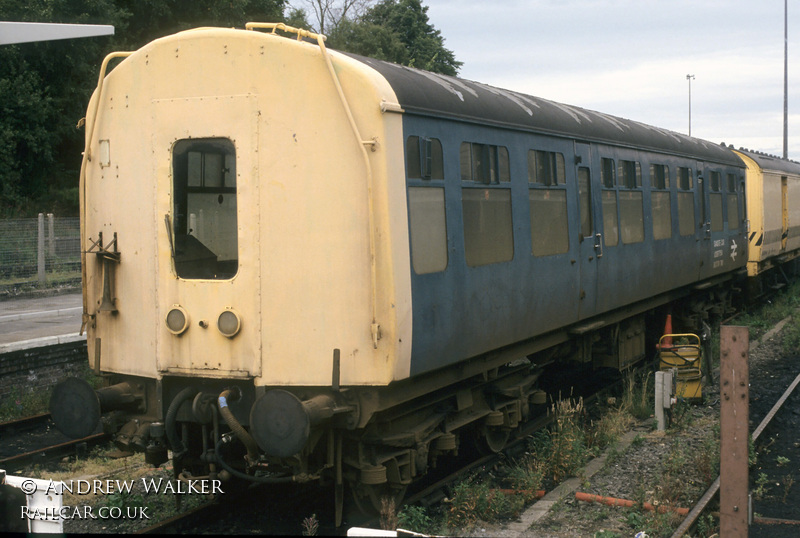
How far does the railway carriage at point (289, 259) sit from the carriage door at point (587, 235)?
1.62m

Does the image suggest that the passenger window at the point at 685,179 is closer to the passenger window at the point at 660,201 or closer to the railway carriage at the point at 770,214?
the passenger window at the point at 660,201

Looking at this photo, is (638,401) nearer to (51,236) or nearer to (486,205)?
(486,205)

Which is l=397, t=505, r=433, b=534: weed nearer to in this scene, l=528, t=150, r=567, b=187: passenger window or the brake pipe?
the brake pipe

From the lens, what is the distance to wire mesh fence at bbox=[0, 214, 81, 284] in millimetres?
18000

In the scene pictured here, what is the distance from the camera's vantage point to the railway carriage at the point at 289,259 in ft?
17.0

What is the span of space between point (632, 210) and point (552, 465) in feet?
12.5

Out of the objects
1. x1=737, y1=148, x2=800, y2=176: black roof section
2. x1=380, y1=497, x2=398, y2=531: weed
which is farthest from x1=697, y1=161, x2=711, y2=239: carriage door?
x1=380, y1=497, x2=398, y2=531: weed

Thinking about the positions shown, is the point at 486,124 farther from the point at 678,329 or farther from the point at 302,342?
the point at 678,329

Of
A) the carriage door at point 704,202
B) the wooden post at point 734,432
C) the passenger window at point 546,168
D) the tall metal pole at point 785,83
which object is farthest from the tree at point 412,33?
the wooden post at point 734,432

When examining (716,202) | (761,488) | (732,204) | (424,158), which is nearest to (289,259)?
(424,158)

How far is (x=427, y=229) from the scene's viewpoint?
562 centimetres

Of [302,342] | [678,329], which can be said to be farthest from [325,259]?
[678,329]

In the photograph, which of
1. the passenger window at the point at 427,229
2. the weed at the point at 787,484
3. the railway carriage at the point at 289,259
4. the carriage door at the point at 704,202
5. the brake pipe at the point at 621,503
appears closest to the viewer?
the railway carriage at the point at 289,259

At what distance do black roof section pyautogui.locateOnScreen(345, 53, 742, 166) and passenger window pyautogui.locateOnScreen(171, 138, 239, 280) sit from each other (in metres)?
1.22
